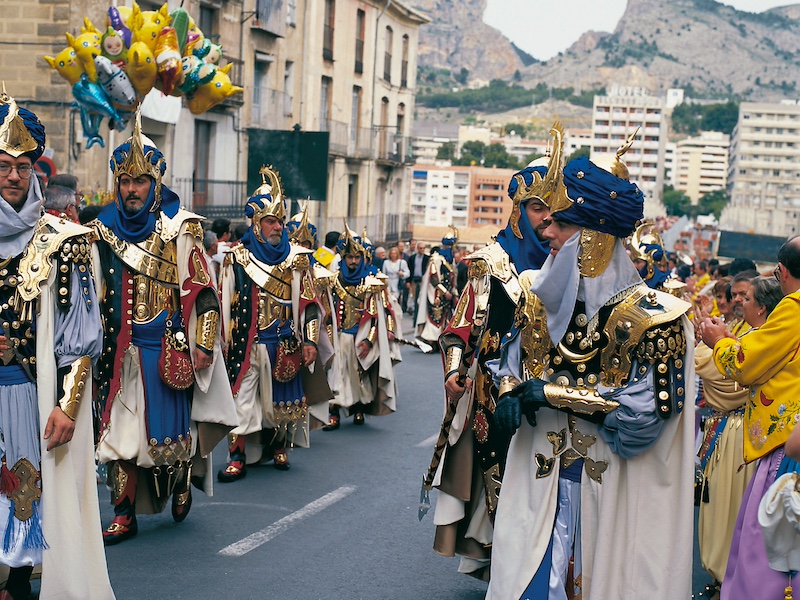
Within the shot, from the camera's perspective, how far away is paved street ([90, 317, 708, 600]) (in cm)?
654

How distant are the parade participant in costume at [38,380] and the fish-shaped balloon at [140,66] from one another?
794 cm

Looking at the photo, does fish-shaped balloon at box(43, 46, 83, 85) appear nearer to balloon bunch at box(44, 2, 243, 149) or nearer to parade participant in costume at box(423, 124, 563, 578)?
balloon bunch at box(44, 2, 243, 149)

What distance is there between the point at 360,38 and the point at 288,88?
Result: 730 centimetres

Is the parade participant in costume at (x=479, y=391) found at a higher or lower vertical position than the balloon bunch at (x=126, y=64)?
lower

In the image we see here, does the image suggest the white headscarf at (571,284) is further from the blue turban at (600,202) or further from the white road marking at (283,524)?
the white road marking at (283,524)

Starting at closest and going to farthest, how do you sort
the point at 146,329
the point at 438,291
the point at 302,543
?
the point at 146,329
the point at 302,543
the point at 438,291

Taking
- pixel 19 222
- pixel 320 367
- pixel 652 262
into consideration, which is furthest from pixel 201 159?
pixel 19 222

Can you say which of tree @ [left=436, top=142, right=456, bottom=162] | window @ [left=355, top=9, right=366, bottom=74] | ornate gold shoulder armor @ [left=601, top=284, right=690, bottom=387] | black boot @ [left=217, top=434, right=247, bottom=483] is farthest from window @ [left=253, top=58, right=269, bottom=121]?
tree @ [left=436, top=142, right=456, bottom=162]

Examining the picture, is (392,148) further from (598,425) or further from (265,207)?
(598,425)

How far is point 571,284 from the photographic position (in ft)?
15.3

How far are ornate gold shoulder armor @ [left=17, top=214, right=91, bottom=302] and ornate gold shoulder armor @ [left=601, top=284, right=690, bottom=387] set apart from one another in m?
2.46

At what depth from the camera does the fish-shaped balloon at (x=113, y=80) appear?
505 inches

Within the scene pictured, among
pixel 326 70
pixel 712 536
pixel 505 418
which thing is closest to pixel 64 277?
pixel 505 418

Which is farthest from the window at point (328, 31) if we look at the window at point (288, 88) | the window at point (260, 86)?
the window at point (260, 86)
